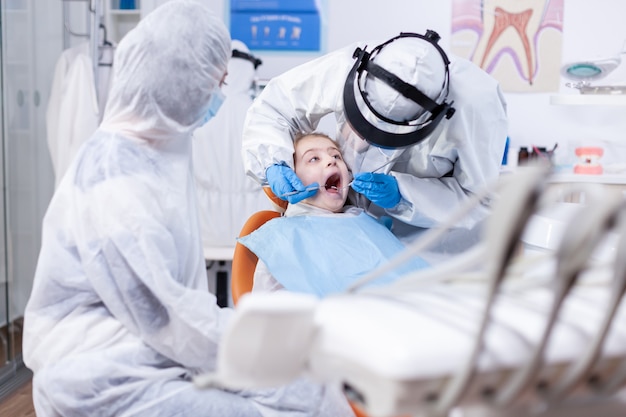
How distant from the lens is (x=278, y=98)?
2074 mm

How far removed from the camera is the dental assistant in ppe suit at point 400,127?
1.59 meters

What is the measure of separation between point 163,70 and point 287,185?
0.65 meters

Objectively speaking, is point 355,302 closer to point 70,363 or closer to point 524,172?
point 524,172

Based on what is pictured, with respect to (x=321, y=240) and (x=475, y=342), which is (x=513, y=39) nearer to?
(x=321, y=240)

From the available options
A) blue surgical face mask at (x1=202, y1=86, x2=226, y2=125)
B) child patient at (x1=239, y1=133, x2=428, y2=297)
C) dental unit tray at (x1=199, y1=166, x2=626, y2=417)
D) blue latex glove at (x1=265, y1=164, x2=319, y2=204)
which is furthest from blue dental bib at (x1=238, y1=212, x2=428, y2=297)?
dental unit tray at (x1=199, y1=166, x2=626, y2=417)

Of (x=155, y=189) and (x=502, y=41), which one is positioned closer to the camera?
(x=155, y=189)

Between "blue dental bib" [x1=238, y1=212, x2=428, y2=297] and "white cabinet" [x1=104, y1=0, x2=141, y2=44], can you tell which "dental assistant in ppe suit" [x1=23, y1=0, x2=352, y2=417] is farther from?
"white cabinet" [x1=104, y1=0, x2=141, y2=44]

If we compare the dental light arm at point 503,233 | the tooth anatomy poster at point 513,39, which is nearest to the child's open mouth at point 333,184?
the dental light arm at point 503,233

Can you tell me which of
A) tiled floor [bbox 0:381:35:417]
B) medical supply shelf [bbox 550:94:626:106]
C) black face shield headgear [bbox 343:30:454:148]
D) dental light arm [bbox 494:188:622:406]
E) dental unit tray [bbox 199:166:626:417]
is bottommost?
tiled floor [bbox 0:381:35:417]

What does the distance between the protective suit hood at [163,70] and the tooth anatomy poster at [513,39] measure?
2411mm

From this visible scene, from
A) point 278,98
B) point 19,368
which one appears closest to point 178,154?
point 278,98

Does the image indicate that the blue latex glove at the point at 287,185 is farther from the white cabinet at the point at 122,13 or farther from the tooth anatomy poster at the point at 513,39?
the white cabinet at the point at 122,13

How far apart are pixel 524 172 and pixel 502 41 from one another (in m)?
3.25

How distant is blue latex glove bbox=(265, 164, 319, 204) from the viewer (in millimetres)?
1866
